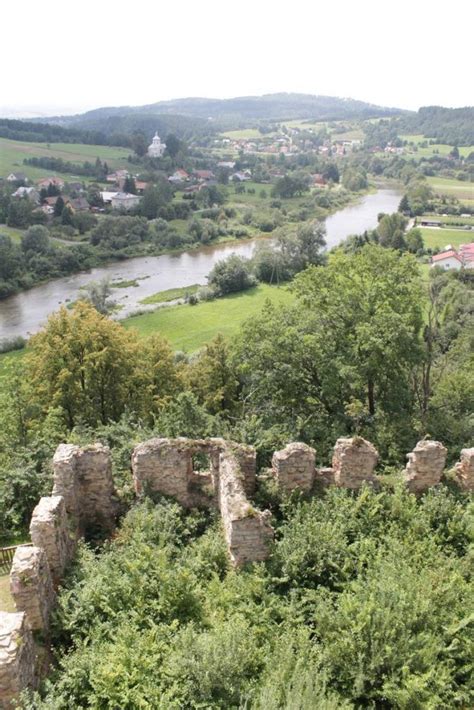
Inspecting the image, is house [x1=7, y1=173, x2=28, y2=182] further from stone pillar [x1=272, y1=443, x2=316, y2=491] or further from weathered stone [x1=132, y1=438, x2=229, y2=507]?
stone pillar [x1=272, y1=443, x2=316, y2=491]

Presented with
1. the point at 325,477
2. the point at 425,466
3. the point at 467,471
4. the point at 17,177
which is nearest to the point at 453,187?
the point at 17,177

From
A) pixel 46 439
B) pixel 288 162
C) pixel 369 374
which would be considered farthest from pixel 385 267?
pixel 288 162

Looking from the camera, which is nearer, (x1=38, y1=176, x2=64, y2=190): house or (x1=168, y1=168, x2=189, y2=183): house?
(x1=38, y1=176, x2=64, y2=190): house

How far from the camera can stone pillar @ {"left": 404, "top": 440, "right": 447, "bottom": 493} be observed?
536 inches

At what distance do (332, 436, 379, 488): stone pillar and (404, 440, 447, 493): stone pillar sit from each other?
3.05 ft

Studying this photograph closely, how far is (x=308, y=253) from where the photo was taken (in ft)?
234

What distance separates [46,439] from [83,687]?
10143 mm

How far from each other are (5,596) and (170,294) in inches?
2094

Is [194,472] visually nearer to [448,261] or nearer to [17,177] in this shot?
[448,261]

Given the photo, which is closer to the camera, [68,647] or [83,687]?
[83,687]

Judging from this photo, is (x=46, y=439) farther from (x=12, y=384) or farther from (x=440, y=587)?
(x=440, y=587)

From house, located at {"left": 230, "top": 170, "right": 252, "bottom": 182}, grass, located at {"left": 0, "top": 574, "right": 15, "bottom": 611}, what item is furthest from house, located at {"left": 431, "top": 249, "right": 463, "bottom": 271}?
house, located at {"left": 230, "top": 170, "right": 252, "bottom": 182}

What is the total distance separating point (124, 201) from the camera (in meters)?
107

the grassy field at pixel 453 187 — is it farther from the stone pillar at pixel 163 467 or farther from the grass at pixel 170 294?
the stone pillar at pixel 163 467
